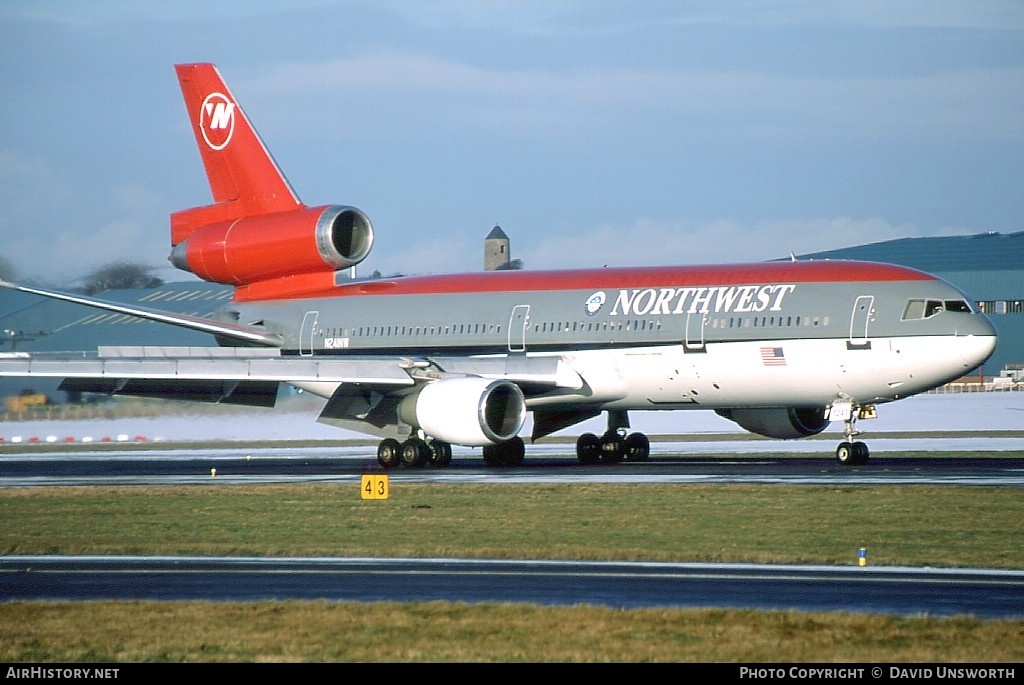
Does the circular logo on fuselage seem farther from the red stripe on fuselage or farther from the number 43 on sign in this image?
the number 43 on sign

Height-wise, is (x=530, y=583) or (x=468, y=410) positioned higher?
(x=468, y=410)

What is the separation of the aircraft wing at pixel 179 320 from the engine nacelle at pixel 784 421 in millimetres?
12167

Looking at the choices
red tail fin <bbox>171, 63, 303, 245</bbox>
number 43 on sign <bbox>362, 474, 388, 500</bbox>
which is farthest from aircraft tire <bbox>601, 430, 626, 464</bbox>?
number 43 on sign <bbox>362, 474, 388, 500</bbox>

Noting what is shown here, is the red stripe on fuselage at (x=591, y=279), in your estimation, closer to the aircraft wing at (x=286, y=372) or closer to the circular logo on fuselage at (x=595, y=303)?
the circular logo on fuselage at (x=595, y=303)

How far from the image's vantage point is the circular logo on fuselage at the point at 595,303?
3512 cm

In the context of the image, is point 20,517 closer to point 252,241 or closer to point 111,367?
point 111,367

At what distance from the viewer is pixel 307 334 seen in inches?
1551

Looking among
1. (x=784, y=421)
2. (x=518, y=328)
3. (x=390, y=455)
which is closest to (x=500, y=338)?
(x=518, y=328)

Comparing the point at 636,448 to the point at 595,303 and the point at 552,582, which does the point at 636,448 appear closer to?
the point at 595,303

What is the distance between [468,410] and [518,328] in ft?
13.8

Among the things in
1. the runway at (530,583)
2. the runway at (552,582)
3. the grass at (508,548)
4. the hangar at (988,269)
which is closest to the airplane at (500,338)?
the runway at (552,582)

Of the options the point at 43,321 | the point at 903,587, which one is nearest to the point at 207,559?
the point at 903,587

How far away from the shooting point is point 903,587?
48.6ft

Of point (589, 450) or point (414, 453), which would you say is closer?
point (414, 453)
